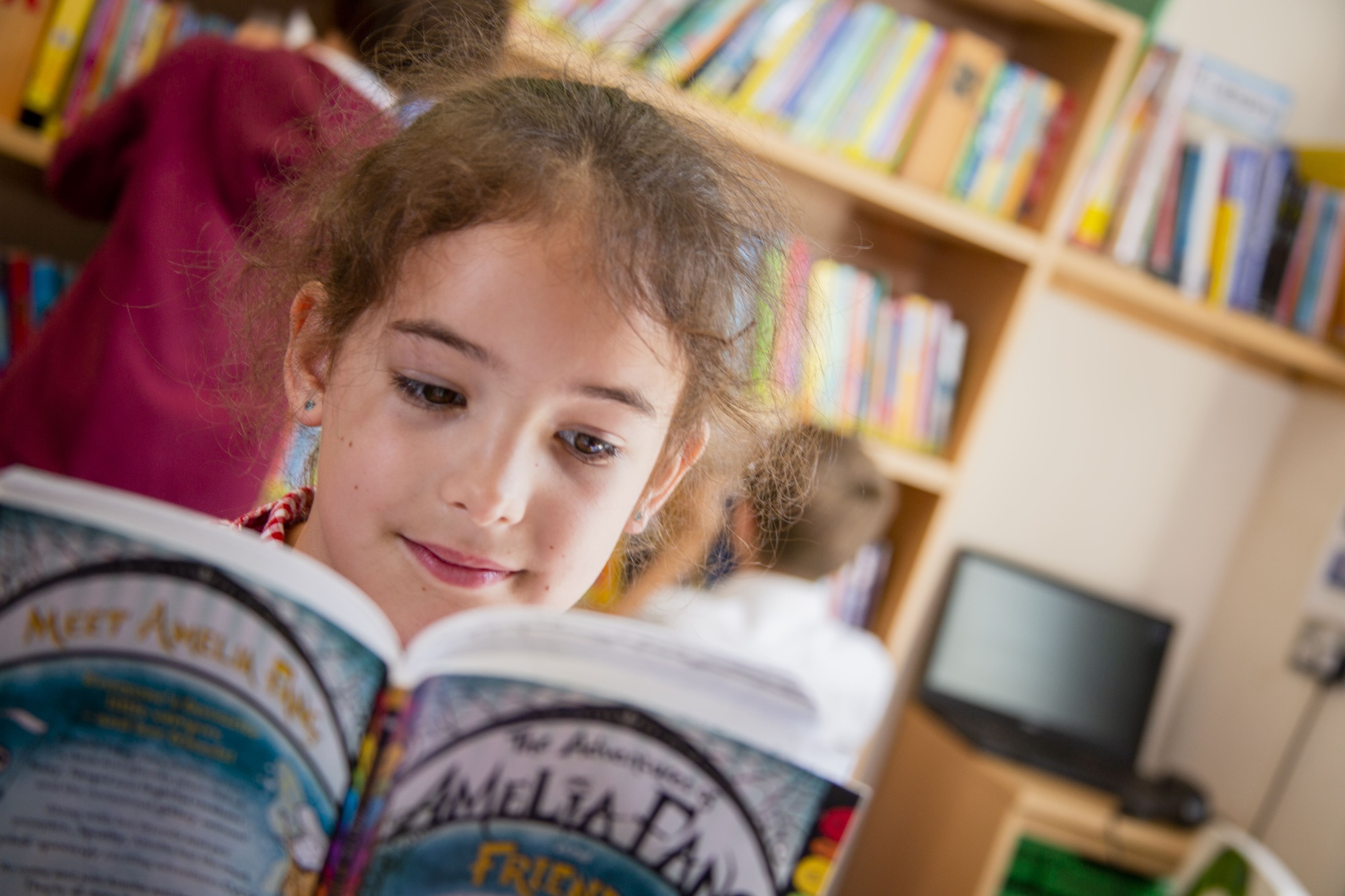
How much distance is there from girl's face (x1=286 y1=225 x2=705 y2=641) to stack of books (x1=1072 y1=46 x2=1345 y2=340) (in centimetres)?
144

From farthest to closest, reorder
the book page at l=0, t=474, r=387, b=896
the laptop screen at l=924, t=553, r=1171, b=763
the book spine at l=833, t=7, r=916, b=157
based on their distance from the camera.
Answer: the laptop screen at l=924, t=553, r=1171, b=763
the book spine at l=833, t=7, r=916, b=157
the book page at l=0, t=474, r=387, b=896

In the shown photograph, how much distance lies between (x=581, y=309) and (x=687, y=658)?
0.25m

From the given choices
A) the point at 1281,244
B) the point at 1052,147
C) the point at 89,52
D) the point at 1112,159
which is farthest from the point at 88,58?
the point at 1281,244

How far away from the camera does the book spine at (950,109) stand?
1.68 m

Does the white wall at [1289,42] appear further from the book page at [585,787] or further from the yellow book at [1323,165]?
the book page at [585,787]

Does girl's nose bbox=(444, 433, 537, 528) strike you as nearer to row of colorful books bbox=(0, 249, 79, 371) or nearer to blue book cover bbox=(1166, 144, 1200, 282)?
row of colorful books bbox=(0, 249, 79, 371)

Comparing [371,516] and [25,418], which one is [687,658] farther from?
[25,418]

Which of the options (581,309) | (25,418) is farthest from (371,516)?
(25,418)

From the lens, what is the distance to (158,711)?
45 centimetres

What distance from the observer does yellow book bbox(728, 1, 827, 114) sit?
161 cm

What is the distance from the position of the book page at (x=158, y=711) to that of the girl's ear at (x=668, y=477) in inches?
13.0

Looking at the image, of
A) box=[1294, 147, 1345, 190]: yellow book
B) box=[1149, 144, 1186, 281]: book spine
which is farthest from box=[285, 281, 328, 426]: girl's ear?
box=[1294, 147, 1345, 190]: yellow book

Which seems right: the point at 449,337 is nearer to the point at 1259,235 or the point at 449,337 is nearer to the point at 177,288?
the point at 177,288

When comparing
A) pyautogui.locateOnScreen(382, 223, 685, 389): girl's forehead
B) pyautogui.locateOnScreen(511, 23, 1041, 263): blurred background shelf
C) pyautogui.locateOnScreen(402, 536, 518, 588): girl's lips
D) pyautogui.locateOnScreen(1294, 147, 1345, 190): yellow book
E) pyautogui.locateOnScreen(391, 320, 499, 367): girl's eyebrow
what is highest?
pyautogui.locateOnScreen(1294, 147, 1345, 190): yellow book
